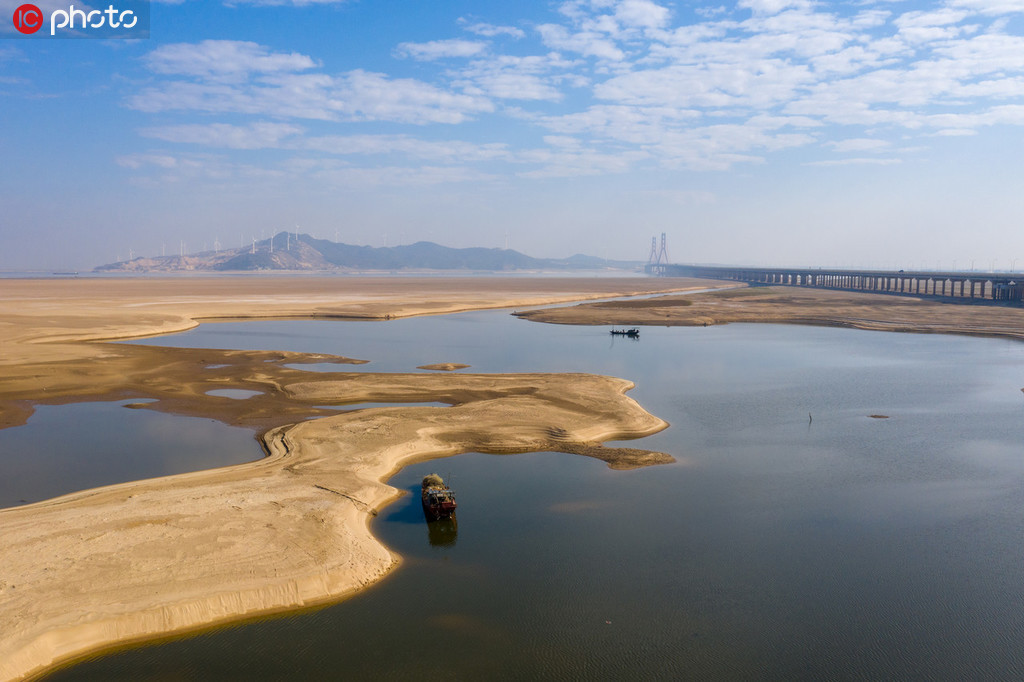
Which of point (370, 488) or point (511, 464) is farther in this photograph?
point (511, 464)

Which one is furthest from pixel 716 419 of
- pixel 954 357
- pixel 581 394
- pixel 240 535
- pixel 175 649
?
pixel 954 357

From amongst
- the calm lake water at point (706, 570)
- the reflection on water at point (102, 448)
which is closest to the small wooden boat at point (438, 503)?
the calm lake water at point (706, 570)

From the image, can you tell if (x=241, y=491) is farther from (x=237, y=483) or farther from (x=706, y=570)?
(x=706, y=570)


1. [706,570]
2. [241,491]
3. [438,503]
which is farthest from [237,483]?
[706,570]

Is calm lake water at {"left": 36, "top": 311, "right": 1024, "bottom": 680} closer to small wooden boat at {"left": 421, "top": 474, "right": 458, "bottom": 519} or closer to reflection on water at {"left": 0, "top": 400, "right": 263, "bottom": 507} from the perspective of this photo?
small wooden boat at {"left": 421, "top": 474, "right": 458, "bottom": 519}

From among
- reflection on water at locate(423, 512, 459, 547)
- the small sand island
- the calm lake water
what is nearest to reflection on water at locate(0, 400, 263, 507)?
the small sand island

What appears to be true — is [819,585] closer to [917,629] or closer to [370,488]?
[917,629]

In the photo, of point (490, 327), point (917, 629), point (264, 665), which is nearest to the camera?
point (264, 665)
